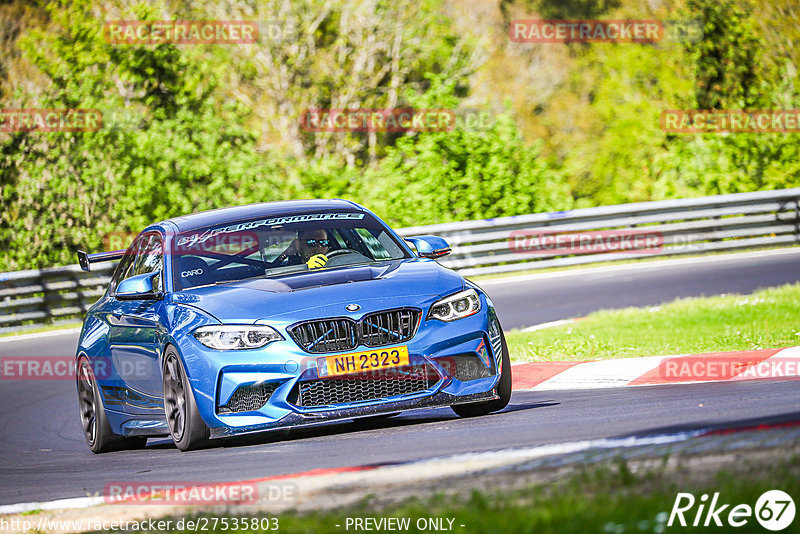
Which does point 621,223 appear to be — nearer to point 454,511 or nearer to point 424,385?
point 424,385

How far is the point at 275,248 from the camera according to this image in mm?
8055

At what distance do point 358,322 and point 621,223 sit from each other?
1308 centimetres

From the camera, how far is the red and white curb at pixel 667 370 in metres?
8.46

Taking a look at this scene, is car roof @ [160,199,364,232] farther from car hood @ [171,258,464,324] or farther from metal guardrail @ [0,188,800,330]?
metal guardrail @ [0,188,800,330]

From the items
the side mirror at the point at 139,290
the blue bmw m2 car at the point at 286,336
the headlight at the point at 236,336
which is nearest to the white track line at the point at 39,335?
the blue bmw m2 car at the point at 286,336

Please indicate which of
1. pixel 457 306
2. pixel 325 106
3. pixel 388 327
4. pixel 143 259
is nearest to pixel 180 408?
pixel 388 327

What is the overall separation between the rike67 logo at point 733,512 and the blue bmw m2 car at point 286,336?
3244 mm

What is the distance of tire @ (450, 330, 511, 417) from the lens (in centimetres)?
736

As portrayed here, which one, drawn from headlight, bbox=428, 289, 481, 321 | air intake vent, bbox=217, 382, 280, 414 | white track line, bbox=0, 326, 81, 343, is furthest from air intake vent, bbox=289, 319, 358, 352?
white track line, bbox=0, 326, 81, 343

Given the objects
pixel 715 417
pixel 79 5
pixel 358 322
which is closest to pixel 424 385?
pixel 358 322

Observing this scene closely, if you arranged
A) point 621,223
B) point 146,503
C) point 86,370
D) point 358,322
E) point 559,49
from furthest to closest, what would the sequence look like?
point 559,49
point 621,223
point 86,370
point 358,322
point 146,503

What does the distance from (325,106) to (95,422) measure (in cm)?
2507

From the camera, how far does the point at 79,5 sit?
28422 millimetres

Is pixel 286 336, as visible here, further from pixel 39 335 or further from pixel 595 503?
pixel 39 335
